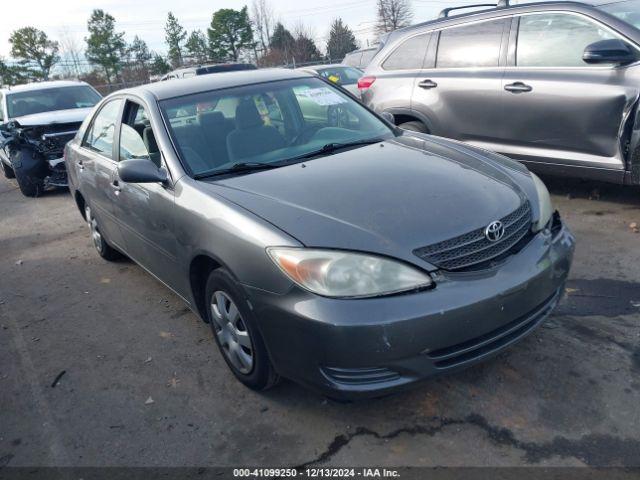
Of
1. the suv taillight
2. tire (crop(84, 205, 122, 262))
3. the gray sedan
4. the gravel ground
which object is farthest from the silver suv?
tire (crop(84, 205, 122, 262))

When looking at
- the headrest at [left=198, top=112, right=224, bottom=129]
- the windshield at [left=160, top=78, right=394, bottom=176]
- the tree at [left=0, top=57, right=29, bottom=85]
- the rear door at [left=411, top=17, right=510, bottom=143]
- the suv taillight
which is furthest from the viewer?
the tree at [left=0, top=57, right=29, bottom=85]

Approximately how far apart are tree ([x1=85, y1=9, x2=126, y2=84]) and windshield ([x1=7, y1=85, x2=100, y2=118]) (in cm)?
3668

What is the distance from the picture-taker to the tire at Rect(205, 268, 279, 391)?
2796 millimetres

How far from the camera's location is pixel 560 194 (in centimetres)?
587

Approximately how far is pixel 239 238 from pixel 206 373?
1090 mm

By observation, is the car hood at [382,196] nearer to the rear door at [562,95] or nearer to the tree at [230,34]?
the rear door at [562,95]

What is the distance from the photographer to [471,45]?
5.88 metres

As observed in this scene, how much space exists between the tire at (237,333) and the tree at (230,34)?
52587 mm

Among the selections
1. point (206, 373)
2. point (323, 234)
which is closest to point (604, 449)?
point (323, 234)

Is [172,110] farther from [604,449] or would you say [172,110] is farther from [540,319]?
[604,449]

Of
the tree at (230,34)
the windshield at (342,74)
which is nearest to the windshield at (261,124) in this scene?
the windshield at (342,74)

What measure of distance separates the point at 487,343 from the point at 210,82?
104 inches

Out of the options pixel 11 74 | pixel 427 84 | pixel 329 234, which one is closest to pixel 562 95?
pixel 427 84

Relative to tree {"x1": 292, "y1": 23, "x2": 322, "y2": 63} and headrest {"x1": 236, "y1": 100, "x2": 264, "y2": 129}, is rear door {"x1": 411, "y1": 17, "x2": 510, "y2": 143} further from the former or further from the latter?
tree {"x1": 292, "y1": 23, "x2": 322, "y2": 63}
